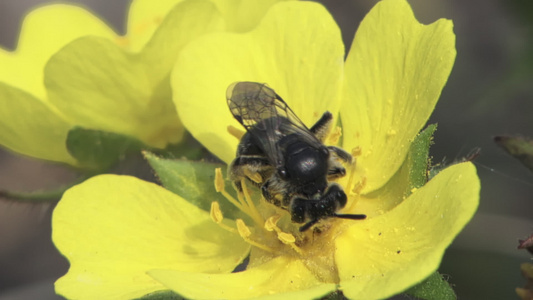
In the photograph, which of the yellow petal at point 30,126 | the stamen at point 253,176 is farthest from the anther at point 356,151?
the yellow petal at point 30,126

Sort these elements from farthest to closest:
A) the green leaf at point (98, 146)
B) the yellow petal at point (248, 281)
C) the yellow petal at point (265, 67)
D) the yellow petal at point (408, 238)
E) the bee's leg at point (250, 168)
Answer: the green leaf at point (98, 146), the yellow petal at point (265, 67), the bee's leg at point (250, 168), the yellow petal at point (248, 281), the yellow petal at point (408, 238)

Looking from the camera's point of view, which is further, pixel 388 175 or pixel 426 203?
pixel 388 175

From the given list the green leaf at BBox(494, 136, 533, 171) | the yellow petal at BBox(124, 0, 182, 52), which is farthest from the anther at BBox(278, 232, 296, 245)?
the yellow petal at BBox(124, 0, 182, 52)

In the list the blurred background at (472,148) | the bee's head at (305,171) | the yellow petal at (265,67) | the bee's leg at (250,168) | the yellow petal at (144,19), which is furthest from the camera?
the blurred background at (472,148)

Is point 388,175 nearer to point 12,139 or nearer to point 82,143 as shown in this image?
point 82,143

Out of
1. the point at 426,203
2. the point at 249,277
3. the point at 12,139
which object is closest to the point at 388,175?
the point at 426,203

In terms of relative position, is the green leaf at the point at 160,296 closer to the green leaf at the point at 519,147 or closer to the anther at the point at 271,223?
the anther at the point at 271,223

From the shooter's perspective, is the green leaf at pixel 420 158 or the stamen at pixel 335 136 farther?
the stamen at pixel 335 136

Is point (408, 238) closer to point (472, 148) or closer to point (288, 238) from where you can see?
point (288, 238)

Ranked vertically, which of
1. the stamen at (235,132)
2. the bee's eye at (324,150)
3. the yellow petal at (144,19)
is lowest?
the stamen at (235,132)
